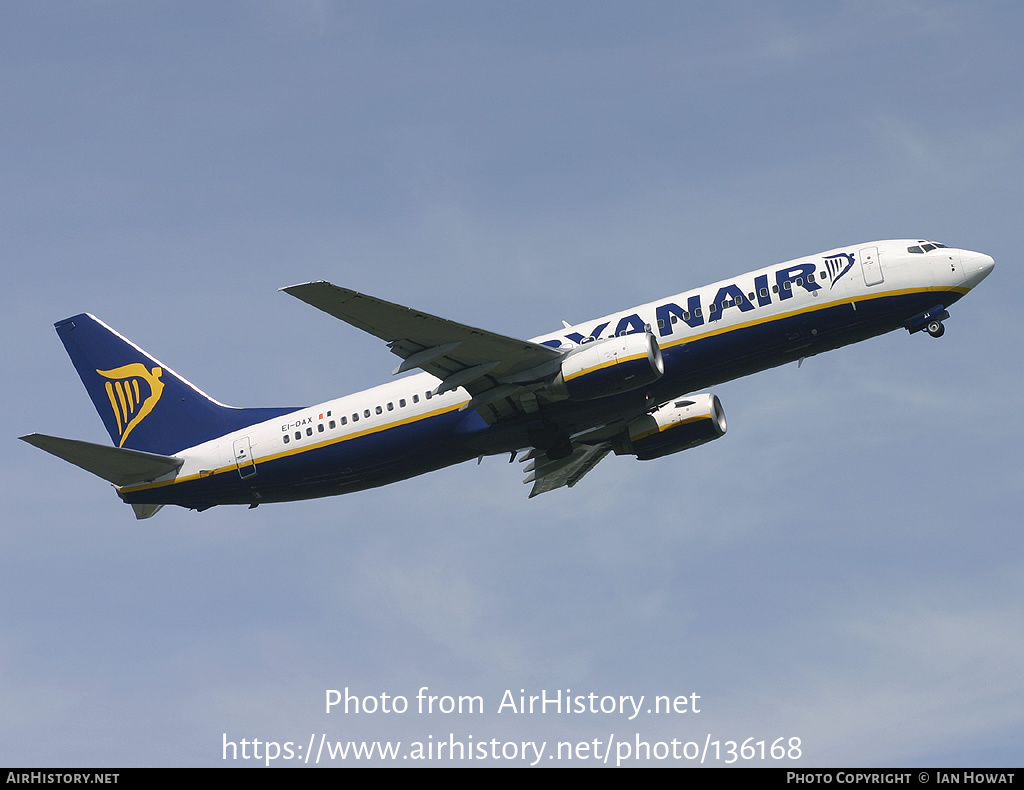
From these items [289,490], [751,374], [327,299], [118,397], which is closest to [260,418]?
[289,490]

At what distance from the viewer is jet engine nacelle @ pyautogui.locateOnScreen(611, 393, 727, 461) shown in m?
51.6

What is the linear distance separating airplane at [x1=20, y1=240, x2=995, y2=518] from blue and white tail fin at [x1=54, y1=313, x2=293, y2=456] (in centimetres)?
12

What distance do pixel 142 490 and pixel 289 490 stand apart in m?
6.05

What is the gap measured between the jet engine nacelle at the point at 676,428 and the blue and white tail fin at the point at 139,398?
49.7 feet

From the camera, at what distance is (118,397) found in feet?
175

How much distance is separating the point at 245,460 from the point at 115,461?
5.04 metres

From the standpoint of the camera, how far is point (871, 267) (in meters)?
46.2

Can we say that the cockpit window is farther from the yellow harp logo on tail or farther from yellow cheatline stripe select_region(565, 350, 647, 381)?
the yellow harp logo on tail

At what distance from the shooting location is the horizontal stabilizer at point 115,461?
46.4 m

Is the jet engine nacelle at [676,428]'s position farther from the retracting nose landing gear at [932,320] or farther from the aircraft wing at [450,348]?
the retracting nose landing gear at [932,320]

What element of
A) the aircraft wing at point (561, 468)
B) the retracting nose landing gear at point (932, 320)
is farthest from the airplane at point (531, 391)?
the aircraft wing at point (561, 468)

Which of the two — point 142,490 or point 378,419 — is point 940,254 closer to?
point 378,419
